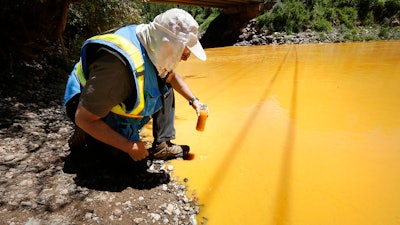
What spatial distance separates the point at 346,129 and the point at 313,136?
44cm

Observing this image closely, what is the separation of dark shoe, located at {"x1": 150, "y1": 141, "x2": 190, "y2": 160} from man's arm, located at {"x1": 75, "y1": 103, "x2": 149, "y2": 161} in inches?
25.5

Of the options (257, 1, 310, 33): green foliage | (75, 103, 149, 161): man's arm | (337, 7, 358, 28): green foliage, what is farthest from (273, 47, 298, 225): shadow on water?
(337, 7, 358, 28): green foliage

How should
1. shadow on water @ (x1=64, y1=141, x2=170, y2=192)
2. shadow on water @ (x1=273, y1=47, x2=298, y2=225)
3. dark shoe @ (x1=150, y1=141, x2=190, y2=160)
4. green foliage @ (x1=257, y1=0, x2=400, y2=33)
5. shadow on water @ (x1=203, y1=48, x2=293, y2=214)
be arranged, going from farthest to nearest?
green foliage @ (x1=257, y1=0, x2=400, y2=33), dark shoe @ (x1=150, y1=141, x2=190, y2=160), shadow on water @ (x1=203, y1=48, x2=293, y2=214), shadow on water @ (x1=64, y1=141, x2=170, y2=192), shadow on water @ (x1=273, y1=47, x2=298, y2=225)

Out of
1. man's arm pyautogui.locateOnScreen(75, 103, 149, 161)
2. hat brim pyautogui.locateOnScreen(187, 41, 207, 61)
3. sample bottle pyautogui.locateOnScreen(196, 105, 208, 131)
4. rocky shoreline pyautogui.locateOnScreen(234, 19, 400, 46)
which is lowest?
rocky shoreline pyautogui.locateOnScreen(234, 19, 400, 46)

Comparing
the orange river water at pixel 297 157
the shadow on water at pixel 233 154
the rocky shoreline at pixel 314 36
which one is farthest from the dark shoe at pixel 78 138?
the rocky shoreline at pixel 314 36

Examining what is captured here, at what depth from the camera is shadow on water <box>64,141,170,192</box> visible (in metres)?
1.88

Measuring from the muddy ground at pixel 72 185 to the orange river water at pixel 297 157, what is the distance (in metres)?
0.26

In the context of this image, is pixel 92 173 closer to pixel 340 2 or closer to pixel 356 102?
pixel 356 102

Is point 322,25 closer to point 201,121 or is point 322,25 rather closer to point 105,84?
point 201,121

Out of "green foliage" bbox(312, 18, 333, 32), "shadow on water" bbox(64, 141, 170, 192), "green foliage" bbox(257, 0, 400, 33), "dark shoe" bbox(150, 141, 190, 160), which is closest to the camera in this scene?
"shadow on water" bbox(64, 141, 170, 192)

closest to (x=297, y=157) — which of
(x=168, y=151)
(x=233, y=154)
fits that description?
(x=233, y=154)

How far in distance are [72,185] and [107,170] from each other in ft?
0.95

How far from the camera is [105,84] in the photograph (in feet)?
4.44

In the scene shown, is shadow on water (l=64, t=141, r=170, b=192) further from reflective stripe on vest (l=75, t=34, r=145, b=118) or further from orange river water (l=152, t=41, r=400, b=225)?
reflective stripe on vest (l=75, t=34, r=145, b=118)
